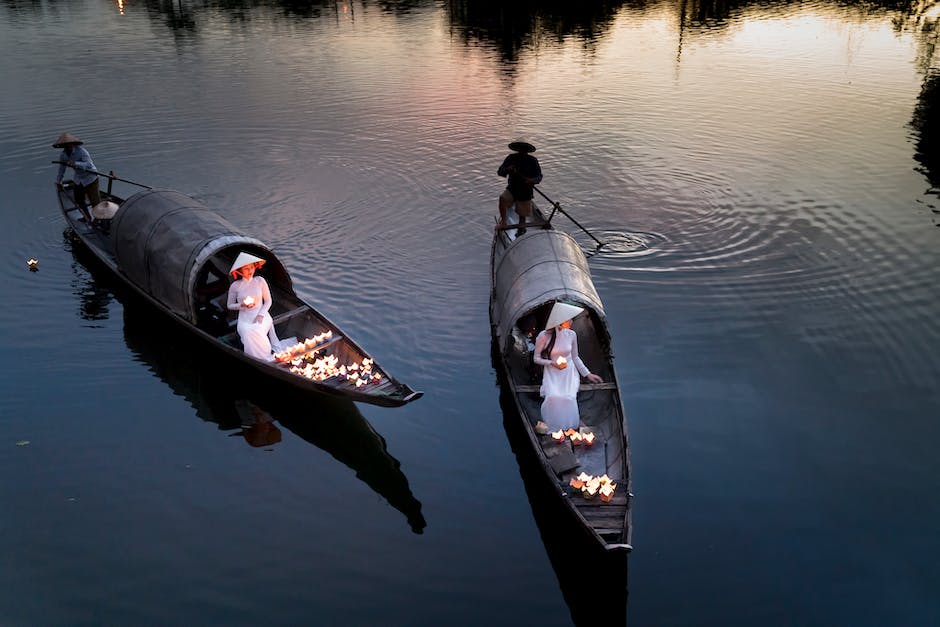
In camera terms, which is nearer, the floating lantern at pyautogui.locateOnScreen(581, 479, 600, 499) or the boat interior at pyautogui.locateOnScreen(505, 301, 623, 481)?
the floating lantern at pyautogui.locateOnScreen(581, 479, 600, 499)

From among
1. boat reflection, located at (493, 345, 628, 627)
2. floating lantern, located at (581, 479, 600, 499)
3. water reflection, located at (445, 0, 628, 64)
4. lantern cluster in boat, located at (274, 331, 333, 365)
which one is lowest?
boat reflection, located at (493, 345, 628, 627)

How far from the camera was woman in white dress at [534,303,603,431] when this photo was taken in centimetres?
979

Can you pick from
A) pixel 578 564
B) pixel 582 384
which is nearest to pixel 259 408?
pixel 582 384

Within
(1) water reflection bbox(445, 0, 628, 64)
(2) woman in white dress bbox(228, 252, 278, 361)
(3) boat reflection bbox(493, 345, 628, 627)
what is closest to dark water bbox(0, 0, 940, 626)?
(3) boat reflection bbox(493, 345, 628, 627)

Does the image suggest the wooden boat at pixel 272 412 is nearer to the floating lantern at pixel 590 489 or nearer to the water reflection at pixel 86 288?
the water reflection at pixel 86 288

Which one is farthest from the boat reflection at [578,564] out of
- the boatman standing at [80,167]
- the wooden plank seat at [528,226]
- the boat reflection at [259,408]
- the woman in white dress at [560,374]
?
the boatman standing at [80,167]

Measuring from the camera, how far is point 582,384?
10.6m

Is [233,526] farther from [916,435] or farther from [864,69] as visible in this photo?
[864,69]

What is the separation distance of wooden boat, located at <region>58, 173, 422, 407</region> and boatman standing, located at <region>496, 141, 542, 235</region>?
4.69 metres

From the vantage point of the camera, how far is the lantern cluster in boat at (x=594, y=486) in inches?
323

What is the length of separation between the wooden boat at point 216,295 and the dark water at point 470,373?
93 cm

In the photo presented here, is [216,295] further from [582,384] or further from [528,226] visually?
[582,384]

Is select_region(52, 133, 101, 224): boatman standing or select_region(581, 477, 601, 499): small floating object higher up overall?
select_region(52, 133, 101, 224): boatman standing

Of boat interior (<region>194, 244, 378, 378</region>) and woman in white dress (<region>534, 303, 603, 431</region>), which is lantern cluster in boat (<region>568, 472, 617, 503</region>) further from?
boat interior (<region>194, 244, 378, 378</region>)
